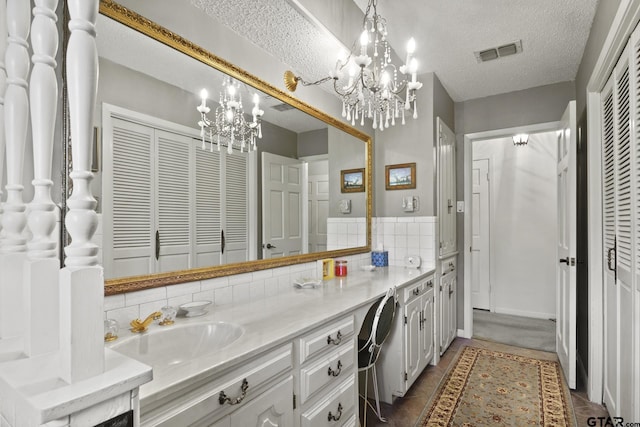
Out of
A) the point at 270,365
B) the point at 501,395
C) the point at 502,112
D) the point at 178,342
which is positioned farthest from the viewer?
the point at 502,112

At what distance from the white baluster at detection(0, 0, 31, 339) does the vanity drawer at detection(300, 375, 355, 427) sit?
3.32ft

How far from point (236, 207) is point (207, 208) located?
20 cm

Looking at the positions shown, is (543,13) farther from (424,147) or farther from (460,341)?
(460,341)

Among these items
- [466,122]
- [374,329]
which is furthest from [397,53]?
[374,329]

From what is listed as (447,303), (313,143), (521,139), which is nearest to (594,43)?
(521,139)

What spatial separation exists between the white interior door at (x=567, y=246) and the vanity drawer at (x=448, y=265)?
894 mm

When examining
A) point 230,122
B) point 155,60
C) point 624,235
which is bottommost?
point 624,235

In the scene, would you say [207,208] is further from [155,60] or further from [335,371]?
[335,371]

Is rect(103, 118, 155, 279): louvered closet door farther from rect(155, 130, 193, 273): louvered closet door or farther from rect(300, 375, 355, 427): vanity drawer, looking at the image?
rect(300, 375, 355, 427): vanity drawer

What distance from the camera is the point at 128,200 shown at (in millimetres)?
1315

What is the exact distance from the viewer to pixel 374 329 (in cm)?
177

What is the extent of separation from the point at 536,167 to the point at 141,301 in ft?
15.4


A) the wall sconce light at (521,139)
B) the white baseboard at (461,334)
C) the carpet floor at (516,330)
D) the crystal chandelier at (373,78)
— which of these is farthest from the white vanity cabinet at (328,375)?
the wall sconce light at (521,139)

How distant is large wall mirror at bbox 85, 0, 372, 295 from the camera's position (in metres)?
1.27
